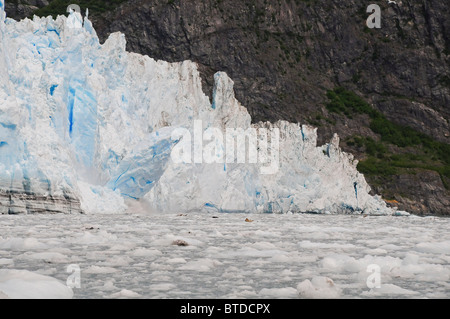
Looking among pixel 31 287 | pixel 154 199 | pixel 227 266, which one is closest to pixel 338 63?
pixel 154 199

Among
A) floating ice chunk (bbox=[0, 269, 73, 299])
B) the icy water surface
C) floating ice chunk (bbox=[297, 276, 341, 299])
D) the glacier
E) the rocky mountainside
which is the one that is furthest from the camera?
the rocky mountainside

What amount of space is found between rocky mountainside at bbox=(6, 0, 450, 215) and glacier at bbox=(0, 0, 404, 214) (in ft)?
131

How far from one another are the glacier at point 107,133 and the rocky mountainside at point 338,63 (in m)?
40.0

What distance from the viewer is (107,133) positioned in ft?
82.9

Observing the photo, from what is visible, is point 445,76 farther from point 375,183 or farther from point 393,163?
point 375,183

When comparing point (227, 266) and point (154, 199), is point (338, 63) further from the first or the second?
point (227, 266)

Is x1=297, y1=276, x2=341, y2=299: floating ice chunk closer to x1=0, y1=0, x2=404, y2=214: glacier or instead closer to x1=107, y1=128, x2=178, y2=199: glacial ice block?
x1=0, y1=0, x2=404, y2=214: glacier

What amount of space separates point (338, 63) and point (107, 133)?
7905 centimetres

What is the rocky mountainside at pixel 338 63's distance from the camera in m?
81.7

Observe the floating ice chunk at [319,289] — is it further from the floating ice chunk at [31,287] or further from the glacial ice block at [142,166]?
the glacial ice block at [142,166]

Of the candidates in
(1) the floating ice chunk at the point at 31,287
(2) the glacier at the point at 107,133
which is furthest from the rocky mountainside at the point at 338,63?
(1) the floating ice chunk at the point at 31,287

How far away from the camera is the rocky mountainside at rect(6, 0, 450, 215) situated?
81688 mm

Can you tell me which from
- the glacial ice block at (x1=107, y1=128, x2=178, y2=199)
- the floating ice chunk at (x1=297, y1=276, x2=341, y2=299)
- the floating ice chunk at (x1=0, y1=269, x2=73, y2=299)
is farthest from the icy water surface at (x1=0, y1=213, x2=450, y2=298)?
the glacial ice block at (x1=107, y1=128, x2=178, y2=199)
